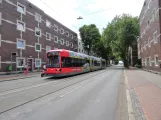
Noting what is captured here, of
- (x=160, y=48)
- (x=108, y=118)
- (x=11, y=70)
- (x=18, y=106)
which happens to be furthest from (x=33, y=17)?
(x=108, y=118)

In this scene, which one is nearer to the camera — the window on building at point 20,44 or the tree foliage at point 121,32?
the window on building at point 20,44

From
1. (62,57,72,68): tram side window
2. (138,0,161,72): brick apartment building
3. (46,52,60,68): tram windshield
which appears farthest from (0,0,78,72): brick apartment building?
(138,0,161,72): brick apartment building

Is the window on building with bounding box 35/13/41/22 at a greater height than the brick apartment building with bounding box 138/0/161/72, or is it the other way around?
the window on building with bounding box 35/13/41/22

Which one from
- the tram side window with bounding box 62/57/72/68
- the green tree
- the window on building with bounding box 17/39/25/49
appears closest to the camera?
the tram side window with bounding box 62/57/72/68

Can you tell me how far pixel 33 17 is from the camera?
36.8 meters

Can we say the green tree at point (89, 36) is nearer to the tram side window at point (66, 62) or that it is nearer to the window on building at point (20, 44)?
the window on building at point (20, 44)

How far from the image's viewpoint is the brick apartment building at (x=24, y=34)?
28.5m

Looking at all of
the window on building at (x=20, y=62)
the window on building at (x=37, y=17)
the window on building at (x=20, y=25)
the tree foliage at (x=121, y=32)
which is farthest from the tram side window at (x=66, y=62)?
the tree foliage at (x=121, y=32)

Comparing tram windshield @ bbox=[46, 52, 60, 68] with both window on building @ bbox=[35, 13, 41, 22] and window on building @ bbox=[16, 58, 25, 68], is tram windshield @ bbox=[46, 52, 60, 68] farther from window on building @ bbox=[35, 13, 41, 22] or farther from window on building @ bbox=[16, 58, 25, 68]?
window on building @ bbox=[35, 13, 41, 22]

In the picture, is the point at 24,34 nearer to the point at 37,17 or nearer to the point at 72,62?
the point at 37,17

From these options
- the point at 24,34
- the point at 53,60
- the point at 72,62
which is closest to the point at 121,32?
the point at 24,34

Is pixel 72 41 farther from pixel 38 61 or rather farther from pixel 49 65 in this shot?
pixel 49 65

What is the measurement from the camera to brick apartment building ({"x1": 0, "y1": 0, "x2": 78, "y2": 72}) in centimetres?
2848

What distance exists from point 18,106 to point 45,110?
132cm
